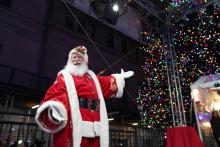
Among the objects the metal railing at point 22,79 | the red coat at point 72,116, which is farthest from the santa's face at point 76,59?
the metal railing at point 22,79

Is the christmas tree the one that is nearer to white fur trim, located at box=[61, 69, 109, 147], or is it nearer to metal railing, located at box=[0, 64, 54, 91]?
metal railing, located at box=[0, 64, 54, 91]

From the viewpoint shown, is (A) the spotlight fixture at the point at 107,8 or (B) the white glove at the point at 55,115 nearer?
(B) the white glove at the point at 55,115

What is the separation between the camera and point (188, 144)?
4.29m

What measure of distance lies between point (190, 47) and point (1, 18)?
8.27 m

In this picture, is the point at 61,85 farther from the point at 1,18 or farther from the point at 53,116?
the point at 1,18

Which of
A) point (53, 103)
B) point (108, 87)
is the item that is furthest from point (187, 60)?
point (53, 103)

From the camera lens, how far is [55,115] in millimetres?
1969

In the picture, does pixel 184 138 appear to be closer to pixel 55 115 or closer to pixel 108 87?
pixel 108 87

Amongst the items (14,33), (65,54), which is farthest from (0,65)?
(65,54)

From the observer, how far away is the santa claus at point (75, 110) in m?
2.02

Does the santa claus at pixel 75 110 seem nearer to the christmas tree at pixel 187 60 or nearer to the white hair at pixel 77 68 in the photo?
the white hair at pixel 77 68

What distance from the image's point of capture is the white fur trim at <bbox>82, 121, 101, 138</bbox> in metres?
2.14

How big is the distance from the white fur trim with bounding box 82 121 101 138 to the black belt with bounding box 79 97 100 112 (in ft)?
0.59

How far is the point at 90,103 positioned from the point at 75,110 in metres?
0.25
